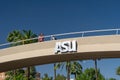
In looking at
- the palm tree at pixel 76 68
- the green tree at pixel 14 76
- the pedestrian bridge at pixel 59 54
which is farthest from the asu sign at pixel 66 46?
the palm tree at pixel 76 68

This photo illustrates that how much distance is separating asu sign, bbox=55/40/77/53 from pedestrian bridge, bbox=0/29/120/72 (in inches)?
10.7

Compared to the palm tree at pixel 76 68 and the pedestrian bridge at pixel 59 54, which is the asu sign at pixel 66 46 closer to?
the pedestrian bridge at pixel 59 54

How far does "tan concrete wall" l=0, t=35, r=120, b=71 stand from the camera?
3366cm

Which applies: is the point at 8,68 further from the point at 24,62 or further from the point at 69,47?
the point at 69,47

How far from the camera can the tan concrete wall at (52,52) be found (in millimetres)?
33656

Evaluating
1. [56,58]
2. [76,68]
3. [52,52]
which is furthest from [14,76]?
[52,52]

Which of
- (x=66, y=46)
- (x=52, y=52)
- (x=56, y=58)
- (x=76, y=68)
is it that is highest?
(x=66, y=46)

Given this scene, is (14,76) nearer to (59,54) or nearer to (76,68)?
(76,68)

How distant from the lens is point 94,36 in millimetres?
34406

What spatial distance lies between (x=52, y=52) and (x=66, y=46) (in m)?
1.41

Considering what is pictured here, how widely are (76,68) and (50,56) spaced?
212 feet

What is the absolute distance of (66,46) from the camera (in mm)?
35219

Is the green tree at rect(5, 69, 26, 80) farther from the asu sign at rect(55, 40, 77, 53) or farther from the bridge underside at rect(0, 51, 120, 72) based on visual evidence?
the asu sign at rect(55, 40, 77, 53)

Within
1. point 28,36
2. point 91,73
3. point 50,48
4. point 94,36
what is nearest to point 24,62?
point 50,48
